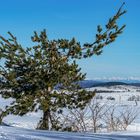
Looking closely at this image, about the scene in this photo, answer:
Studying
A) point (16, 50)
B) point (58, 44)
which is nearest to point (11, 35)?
point (16, 50)

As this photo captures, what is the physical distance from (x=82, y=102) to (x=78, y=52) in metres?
1.63

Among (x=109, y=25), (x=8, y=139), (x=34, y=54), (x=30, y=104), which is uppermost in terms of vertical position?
(x=109, y=25)

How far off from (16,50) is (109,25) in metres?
2.95

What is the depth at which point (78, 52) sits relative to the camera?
12.6m

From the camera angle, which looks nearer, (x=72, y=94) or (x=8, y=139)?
(x=8, y=139)

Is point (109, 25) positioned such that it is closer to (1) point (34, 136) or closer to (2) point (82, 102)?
(2) point (82, 102)

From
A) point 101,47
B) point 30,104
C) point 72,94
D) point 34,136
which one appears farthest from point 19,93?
point 34,136

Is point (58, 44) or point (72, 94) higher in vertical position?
point (58, 44)

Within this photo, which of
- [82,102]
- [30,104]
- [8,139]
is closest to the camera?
[8,139]

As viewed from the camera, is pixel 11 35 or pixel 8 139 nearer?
pixel 8 139

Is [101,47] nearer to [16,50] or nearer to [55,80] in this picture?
[55,80]

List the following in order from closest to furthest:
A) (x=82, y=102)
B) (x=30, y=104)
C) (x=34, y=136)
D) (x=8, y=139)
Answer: (x=8, y=139), (x=34, y=136), (x=30, y=104), (x=82, y=102)

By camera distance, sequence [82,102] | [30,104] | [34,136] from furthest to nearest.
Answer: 1. [82,102]
2. [30,104]
3. [34,136]

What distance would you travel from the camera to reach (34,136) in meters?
4.73
